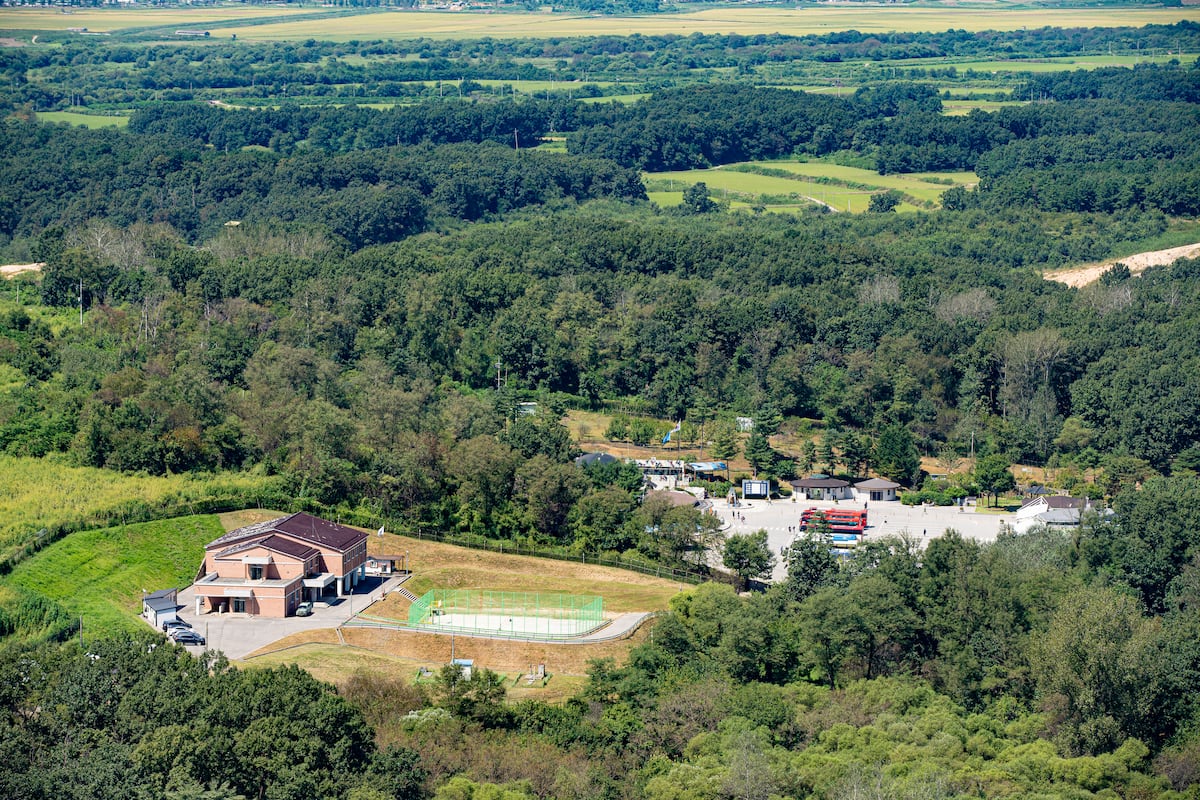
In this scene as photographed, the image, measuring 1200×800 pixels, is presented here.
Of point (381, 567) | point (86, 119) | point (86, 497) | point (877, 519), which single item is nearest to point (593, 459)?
point (877, 519)

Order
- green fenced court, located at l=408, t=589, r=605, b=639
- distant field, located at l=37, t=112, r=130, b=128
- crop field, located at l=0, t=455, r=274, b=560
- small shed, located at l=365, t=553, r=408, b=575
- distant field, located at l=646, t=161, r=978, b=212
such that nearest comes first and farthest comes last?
green fenced court, located at l=408, t=589, r=605, b=639
crop field, located at l=0, t=455, r=274, b=560
small shed, located at l=365, t=553, r=408, b=575
distant field, located at l=646, t=161, r=978, b=212
distant field, located at l=37, t=112, r=130, b=128

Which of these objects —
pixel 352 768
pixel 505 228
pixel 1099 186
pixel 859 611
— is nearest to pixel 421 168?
pixel 505 228

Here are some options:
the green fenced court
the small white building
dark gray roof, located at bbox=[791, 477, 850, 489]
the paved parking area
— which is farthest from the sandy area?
the green fenced court

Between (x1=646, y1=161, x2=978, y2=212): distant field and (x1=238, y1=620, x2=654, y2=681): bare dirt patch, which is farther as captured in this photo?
(x1=646, y1=161, x2=978, y2=212): distant field

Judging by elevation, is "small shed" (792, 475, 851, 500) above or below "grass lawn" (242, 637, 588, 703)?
below

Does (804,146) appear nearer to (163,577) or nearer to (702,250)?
(702,250)

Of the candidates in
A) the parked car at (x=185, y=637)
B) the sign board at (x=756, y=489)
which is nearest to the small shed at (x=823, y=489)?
the sign board at (x=756, y=489)

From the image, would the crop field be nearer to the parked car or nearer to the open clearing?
the parked car
